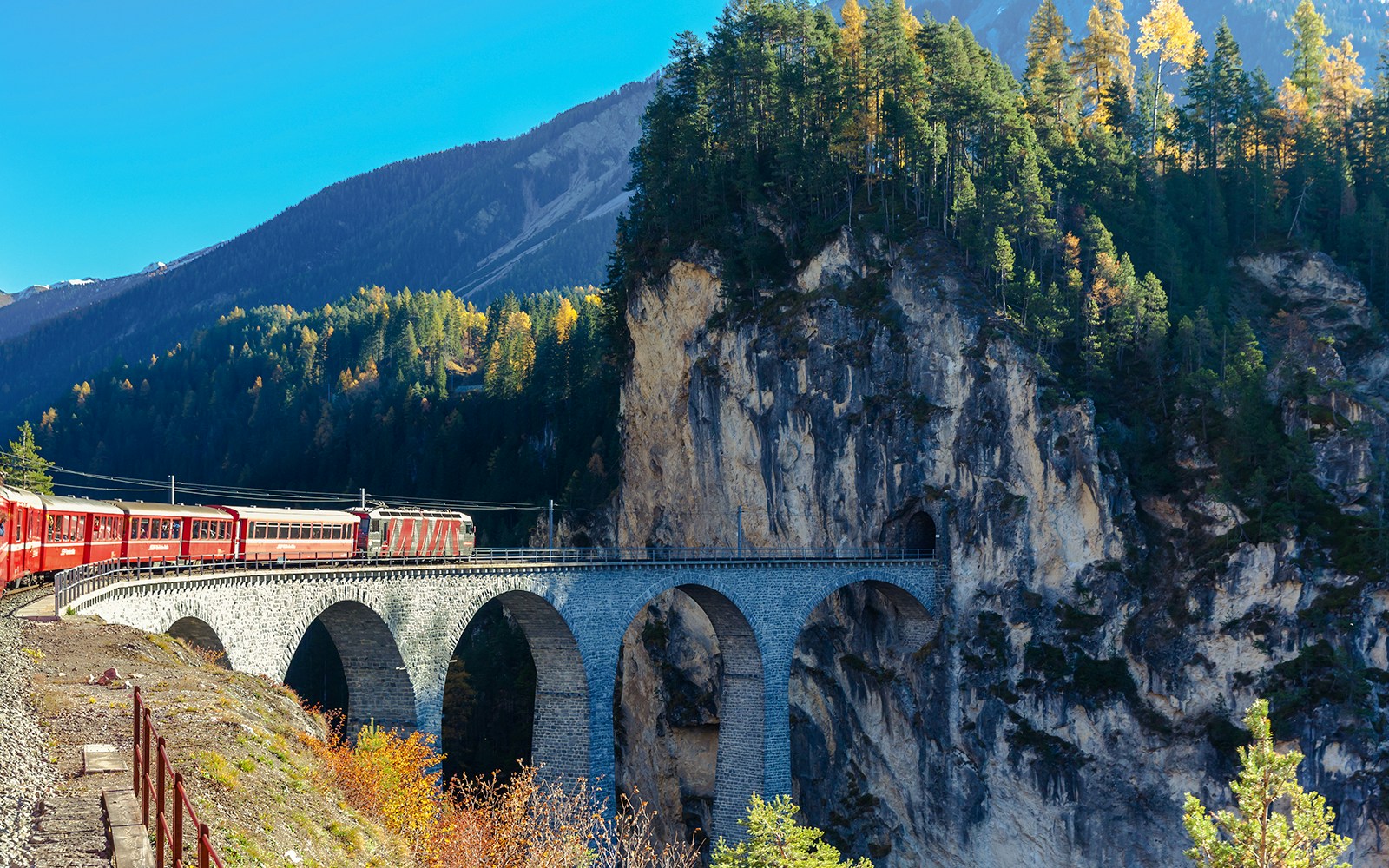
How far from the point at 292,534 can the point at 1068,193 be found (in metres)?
54.0

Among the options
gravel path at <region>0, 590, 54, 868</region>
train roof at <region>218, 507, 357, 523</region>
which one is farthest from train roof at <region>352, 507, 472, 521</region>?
gravel path at <region>0, 590, 54, 868</region>

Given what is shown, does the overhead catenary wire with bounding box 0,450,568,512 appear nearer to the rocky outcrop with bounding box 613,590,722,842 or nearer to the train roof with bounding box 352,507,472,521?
the rocky outcrop with bounding box 613,590,722,842

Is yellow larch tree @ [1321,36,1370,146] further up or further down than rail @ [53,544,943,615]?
further up

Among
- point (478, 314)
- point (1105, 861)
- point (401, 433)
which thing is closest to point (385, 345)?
point (478, 314)

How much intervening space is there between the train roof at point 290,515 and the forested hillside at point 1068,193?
33797 mm

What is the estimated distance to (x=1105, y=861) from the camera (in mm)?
55594

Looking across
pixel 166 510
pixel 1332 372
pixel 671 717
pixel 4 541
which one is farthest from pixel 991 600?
pixel 4 541

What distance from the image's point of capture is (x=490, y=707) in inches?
3386

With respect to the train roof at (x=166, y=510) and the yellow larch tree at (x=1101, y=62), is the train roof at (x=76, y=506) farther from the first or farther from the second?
the yellow larch tree at (x=1101, y=62)

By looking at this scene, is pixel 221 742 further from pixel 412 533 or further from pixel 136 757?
pixel 412 533

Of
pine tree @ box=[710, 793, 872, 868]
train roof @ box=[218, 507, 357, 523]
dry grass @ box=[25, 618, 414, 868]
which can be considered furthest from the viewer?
train roof @ box=[218, 507, 357, 523]

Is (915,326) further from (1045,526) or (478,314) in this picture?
(478,314)

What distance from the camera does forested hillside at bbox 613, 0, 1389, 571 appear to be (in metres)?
61.1

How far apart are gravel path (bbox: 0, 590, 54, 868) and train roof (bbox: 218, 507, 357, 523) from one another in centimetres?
1939
